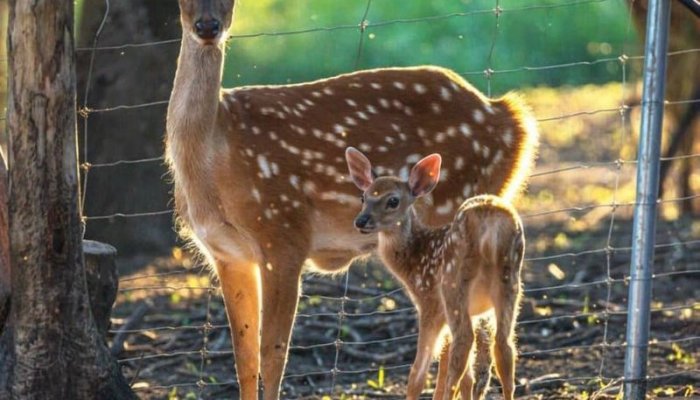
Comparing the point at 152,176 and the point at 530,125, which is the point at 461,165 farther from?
the point at 152,176

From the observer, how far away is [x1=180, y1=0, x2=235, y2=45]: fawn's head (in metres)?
6.63

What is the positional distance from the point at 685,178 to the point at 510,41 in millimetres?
5933

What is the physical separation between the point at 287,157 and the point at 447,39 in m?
10.4

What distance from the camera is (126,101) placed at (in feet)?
34.3

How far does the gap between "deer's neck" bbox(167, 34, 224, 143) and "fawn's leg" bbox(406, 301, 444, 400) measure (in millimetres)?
1273

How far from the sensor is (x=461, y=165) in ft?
24.3

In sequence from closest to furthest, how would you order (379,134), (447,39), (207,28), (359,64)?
1. (207,28)
2. (379,134)
3. (359,64)
4. (447,39)

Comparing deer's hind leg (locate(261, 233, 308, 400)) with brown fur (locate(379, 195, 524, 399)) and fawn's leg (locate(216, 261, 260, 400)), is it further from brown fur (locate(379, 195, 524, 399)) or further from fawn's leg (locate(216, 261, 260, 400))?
brown fur (locate(379, 195, 524, 399))

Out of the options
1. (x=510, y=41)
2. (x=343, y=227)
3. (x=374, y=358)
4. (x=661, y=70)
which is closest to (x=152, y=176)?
(x=374, y=358)

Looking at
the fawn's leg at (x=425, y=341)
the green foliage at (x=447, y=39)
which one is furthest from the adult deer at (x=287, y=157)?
the green foliage at (x=447, y=39)

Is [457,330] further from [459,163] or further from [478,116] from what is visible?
[478,116]

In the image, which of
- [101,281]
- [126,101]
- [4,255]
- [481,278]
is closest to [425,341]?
[481,278]

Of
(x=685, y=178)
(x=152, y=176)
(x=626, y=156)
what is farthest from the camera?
(x=626, y=156)

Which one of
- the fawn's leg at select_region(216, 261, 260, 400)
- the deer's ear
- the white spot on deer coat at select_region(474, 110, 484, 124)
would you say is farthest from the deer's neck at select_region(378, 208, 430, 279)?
the white spot on deer coat at select_region(474, 110, 484, 124)
